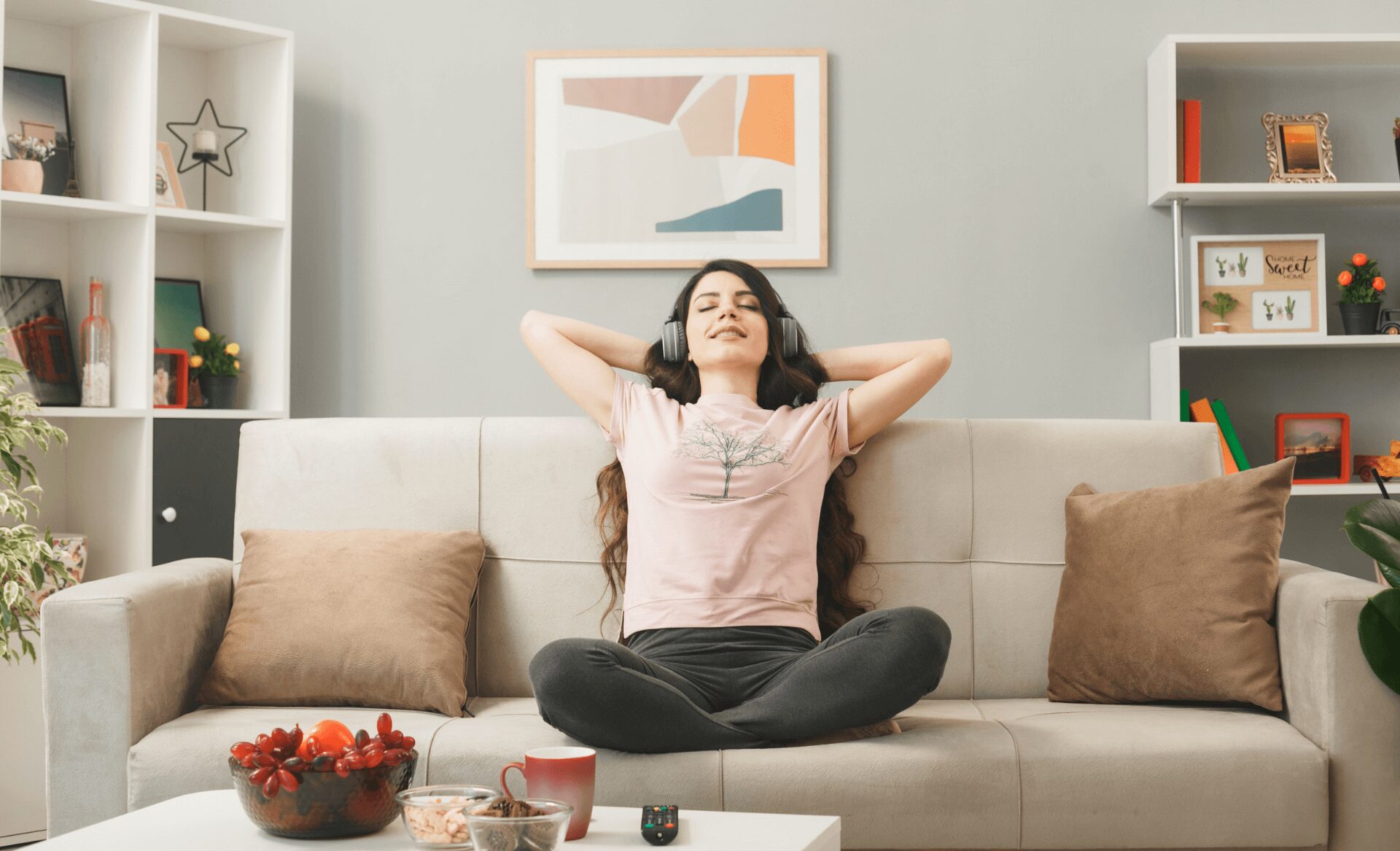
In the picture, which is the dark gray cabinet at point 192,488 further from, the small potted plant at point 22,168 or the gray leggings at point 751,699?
the gray leggings at point 751,699

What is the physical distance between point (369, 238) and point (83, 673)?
1.76 metres

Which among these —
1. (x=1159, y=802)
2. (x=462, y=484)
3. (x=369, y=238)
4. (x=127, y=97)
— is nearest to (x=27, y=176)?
(x=127, y=97)

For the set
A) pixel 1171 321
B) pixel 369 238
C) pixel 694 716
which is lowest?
pixel 694 716

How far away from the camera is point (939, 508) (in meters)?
2.19

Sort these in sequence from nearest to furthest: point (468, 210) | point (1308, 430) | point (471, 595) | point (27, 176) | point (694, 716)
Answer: point (694, 716), point (471, 595), point (27, 176), point (1308, 430), point (468, 210)

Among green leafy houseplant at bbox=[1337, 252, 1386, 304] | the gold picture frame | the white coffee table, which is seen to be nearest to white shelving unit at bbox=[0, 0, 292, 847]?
the white coffee table

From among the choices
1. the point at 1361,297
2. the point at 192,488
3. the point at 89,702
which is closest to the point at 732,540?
the point at 89,702

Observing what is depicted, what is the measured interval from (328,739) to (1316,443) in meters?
2.65

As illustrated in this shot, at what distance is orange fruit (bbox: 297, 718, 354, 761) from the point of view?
4.17ft

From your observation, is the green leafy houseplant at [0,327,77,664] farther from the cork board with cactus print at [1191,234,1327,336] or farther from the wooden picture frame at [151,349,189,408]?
the cork board with cactus print at [1191,234,1327,336]

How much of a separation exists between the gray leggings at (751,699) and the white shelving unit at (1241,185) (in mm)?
1586

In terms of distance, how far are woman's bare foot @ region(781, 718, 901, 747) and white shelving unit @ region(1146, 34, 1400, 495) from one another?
1577 millimetres

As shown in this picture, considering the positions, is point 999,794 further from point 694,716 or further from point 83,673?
point 83,673

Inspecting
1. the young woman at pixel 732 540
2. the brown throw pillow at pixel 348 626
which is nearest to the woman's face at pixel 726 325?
the young woman at pixel 732 540
